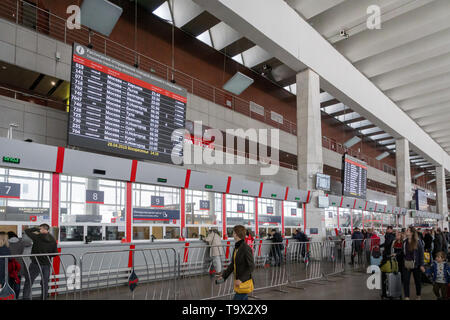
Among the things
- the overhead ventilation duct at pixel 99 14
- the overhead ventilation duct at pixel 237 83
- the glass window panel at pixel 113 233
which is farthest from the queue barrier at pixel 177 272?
the overhead ventilation duct at pixel 237 83

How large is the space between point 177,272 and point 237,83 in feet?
Result: 37.3

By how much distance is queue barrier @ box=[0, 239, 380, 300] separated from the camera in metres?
7.14

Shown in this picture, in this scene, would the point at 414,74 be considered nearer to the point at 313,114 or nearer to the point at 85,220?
the point at 313,114

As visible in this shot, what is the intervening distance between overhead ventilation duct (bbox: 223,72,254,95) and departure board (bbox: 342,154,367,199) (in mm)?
5983

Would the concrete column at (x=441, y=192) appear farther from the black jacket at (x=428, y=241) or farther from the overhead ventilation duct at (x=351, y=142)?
Result: the black jacket at (x=428, y=241)

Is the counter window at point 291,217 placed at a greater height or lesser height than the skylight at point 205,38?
lesser

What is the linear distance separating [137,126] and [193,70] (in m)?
7.52

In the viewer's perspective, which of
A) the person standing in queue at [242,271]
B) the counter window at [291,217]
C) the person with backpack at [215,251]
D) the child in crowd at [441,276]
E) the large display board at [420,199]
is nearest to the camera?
the person standing in queue at [242,271]

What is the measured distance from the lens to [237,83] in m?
18.0

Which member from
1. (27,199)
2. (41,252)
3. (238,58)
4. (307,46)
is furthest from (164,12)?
(41,252)

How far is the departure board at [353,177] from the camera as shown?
18.2 metres

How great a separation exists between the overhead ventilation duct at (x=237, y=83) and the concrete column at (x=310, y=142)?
3.29m

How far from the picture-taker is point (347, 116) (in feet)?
92.8
